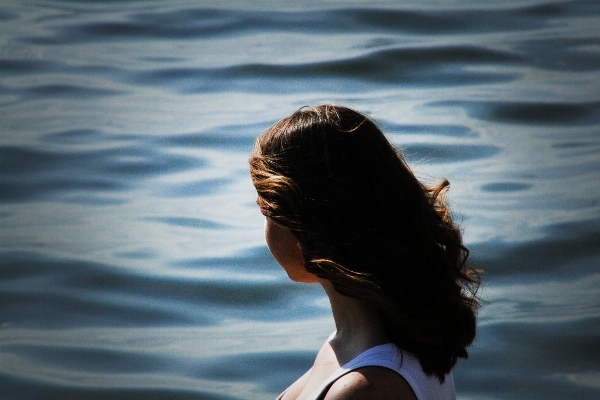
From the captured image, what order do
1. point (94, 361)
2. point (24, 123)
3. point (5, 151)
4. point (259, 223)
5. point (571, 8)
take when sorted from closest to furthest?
point (94, 361) < point (259, 223) < point (5, 151) < point (24, 123) < point (571, 8)

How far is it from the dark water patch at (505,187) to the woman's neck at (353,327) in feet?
9.58

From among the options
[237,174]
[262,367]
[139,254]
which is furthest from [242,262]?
[237,174]

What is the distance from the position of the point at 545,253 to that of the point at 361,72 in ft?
8.44

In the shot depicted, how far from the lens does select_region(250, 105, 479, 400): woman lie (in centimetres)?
129

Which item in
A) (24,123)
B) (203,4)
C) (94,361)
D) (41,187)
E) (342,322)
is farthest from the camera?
(203,4)

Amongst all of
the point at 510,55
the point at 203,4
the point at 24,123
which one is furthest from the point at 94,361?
the point at 203,4

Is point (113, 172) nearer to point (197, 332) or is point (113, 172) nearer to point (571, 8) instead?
point (197, 332)

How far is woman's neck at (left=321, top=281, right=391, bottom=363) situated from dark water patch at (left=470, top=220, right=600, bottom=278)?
213 cm

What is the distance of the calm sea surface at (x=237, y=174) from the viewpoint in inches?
113

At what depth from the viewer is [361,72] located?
5.76m

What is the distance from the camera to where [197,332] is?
3.07 metres

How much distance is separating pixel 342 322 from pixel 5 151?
3.95m

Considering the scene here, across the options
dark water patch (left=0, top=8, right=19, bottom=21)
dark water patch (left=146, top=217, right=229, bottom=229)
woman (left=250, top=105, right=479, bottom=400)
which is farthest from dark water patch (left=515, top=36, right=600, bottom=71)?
woman (left=250, top=105, right=479, bottom=400)

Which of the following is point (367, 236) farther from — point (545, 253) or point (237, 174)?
point (237, 174)
